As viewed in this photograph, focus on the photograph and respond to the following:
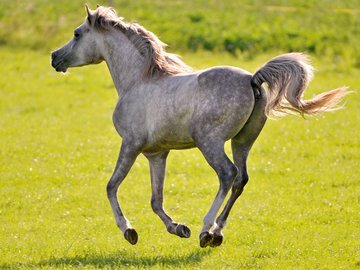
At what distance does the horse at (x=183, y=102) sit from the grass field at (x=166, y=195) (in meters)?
0.61

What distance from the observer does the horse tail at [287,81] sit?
29.5 feet

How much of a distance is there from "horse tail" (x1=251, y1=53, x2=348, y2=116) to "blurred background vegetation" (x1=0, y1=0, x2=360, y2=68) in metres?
17.7

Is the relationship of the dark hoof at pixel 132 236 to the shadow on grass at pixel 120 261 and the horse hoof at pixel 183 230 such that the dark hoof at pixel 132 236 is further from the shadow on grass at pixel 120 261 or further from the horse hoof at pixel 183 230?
the horse hoof at pixel 183 230

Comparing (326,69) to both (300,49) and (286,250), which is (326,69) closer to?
(300,49)

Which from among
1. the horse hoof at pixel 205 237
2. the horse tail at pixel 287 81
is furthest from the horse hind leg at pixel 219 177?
the horse tail at pixel 287 81

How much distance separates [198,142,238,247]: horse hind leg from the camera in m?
8.91

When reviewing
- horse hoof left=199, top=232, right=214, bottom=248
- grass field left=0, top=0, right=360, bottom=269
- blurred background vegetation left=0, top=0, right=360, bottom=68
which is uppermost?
horse hoof left=199, top=232, right=214, bottom=248

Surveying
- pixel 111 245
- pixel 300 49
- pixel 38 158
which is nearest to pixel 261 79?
pixel 111 245

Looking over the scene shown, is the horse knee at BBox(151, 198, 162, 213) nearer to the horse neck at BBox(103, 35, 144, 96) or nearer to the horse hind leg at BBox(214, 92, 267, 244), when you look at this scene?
the horse hind leg at BBox(214, 92, 267, 244)

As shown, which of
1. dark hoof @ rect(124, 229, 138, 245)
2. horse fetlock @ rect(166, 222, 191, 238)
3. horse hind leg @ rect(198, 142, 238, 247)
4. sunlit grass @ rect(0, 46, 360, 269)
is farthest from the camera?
sunlit grass @ rect(0, 46, 360, 269)

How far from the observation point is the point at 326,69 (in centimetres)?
2605

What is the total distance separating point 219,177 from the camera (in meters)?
9.00

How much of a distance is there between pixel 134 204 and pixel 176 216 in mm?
1053

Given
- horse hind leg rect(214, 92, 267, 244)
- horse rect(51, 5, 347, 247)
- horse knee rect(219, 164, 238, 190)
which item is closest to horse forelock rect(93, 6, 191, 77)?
horse rect(51, 5, 347, 247)
